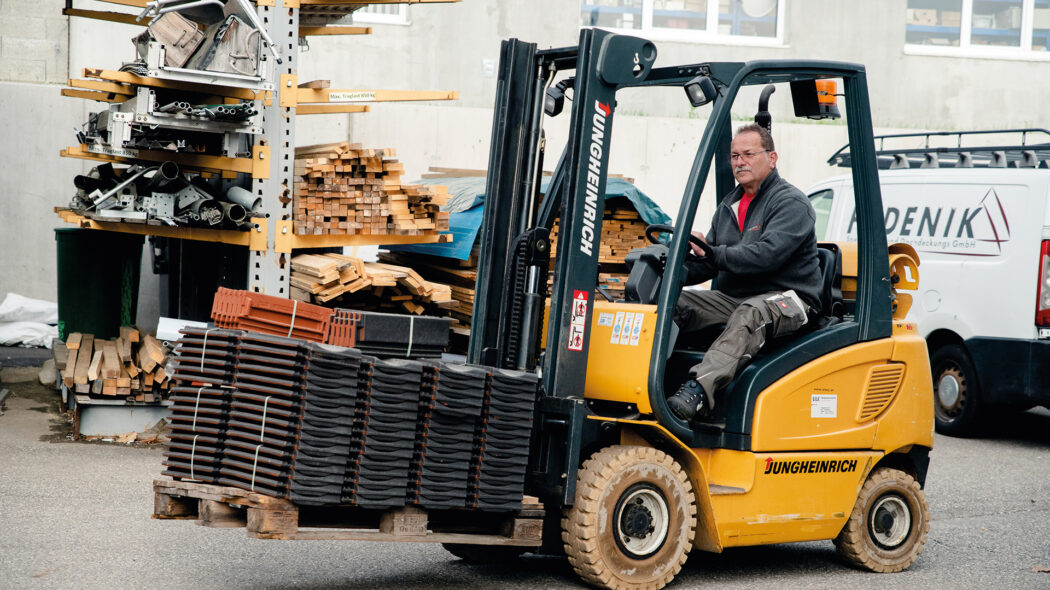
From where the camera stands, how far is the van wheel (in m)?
10.2

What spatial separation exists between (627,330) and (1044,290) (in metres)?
5.51

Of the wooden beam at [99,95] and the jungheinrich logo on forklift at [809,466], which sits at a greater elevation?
the wooden beam at [99,95]

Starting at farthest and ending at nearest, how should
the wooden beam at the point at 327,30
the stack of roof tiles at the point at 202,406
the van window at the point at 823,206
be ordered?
the van window at the point at 823,206 → the wooden beam at the point at 327,30 → the stack of roof tiles at the point at 202,406

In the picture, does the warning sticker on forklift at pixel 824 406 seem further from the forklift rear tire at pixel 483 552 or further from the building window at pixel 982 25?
the building window at pixel 982 25

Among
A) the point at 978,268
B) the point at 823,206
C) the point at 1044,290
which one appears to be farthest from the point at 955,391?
the point at 823,206

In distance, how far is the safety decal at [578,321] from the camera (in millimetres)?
5355

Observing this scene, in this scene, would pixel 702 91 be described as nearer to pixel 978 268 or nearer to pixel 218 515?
pixel 218 515

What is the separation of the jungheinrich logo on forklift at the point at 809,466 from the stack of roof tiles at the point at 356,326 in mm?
1753

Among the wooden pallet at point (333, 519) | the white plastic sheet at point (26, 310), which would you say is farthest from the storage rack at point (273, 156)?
the white plastic sheet at point (26, 310)

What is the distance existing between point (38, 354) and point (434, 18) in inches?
266

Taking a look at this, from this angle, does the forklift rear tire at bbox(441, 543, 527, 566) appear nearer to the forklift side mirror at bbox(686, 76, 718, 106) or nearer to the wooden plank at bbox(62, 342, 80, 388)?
the forklift side mirror at bbox(686, 76, 718, 106)

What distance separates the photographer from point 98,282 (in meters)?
10.3

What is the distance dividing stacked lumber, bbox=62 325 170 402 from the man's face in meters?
4.81

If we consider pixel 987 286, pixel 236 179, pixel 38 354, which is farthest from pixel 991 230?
pixel 38 354
